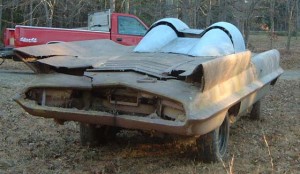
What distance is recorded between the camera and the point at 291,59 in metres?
21.3

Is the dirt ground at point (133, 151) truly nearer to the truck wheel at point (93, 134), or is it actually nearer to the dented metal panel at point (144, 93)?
the truck wheel at point (93, 134)

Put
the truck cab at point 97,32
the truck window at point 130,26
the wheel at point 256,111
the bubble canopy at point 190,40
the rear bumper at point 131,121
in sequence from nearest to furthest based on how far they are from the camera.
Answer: the rear bumper at point 131,121 → the bubble canopy at point 190,40 → the wheel at point 256,111 → the truck cab at point 97,32 → the truck window at point 130,26

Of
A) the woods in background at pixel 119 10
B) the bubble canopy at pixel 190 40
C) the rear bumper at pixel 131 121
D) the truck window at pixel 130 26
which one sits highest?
the woods in background at pixel 119 10

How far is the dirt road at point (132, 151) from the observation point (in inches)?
195

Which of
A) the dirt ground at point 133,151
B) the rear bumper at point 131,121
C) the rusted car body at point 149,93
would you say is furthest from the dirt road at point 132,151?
the rear bumper at point 131,121

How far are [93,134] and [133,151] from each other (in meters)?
0.53

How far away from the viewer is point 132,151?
5.66 m

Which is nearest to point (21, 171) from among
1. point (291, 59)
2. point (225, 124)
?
point (225, 124)

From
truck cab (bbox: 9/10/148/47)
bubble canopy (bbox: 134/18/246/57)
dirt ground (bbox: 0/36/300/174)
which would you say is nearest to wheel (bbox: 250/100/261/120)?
dirt ground (bbox: 0/36/300/174)

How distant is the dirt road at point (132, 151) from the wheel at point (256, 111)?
109mm

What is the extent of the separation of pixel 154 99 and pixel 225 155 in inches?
55.2

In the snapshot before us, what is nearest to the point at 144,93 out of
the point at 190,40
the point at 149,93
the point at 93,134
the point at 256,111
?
the point at 149,93

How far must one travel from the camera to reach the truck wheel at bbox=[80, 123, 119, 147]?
5.75m

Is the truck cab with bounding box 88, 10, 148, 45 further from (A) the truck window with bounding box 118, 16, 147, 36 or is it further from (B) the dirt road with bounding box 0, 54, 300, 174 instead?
(B) the dirt road with bounding box 0, 54, 300, 174
